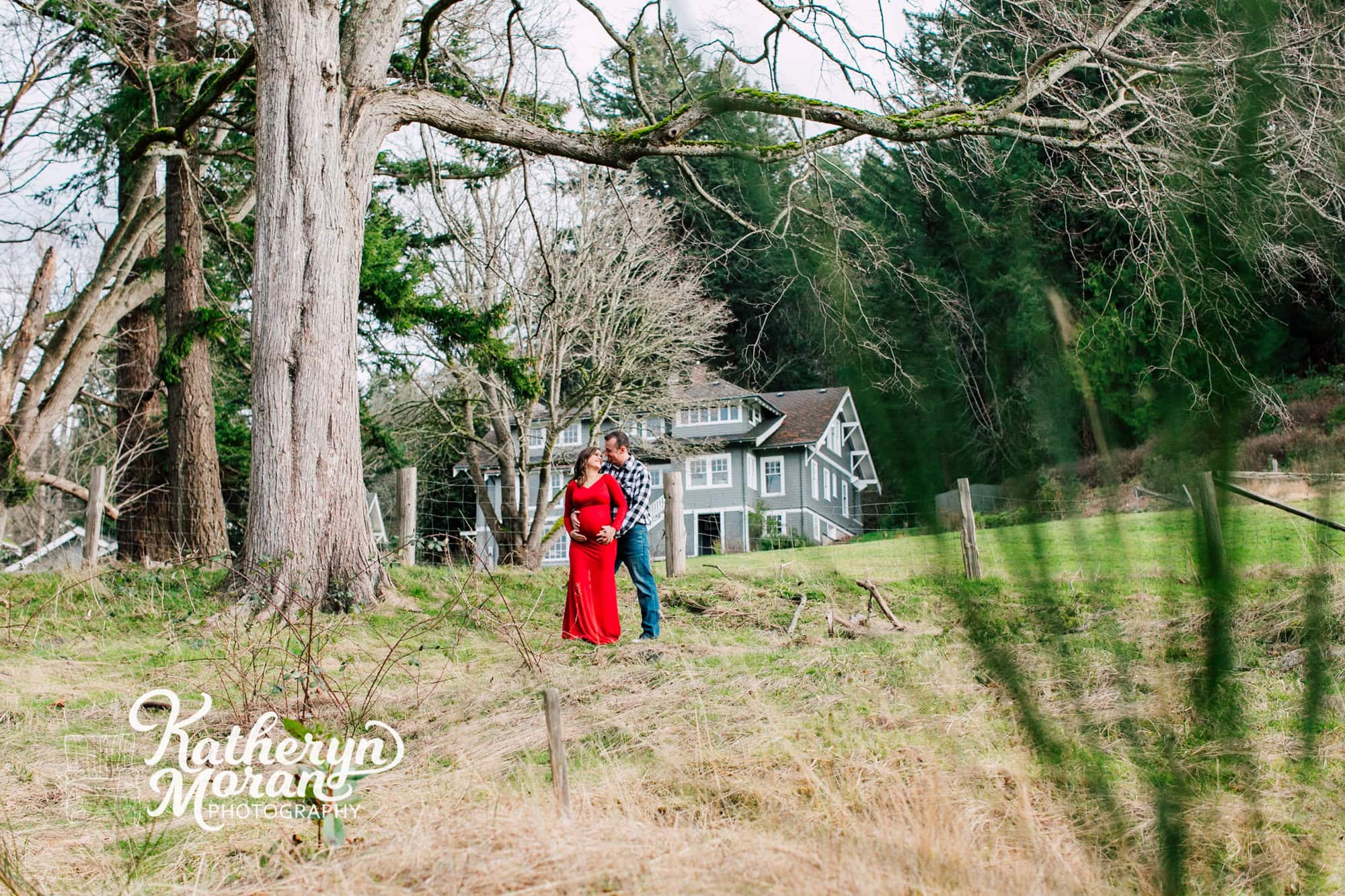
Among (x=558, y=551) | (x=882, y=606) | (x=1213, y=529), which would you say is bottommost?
(x=558, y=551)

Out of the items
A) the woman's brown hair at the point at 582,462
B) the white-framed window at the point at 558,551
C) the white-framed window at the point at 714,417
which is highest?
the white-framed window at the point at 714,417

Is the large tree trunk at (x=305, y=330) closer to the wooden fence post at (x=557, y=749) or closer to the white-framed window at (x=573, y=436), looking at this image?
the wooden fence post at (x=557, y=749)

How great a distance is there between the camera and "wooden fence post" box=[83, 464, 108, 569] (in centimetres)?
1060

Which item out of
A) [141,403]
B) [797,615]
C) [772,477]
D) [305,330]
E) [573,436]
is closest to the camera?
[305,330]

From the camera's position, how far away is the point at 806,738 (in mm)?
3818

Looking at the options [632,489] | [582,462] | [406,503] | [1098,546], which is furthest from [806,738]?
[406,503]

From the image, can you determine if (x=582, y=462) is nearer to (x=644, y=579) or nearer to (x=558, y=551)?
(x=644, y=579)

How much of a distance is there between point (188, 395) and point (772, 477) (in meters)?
21.3

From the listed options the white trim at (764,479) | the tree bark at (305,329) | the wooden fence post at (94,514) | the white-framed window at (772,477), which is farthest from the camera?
the white-framed window at (772,477)

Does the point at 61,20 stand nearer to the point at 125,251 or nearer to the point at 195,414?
the point at 125,251

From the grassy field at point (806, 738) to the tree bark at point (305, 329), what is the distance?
642 millimetres

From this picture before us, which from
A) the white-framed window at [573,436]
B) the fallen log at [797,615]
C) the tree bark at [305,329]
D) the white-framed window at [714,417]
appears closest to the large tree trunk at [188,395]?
the tree bark at [305,329]

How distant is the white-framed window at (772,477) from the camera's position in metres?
30.6

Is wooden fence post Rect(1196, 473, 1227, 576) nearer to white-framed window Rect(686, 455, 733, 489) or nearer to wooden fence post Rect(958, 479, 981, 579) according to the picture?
wooden fence post Rect(958, 479, 981, 579)
